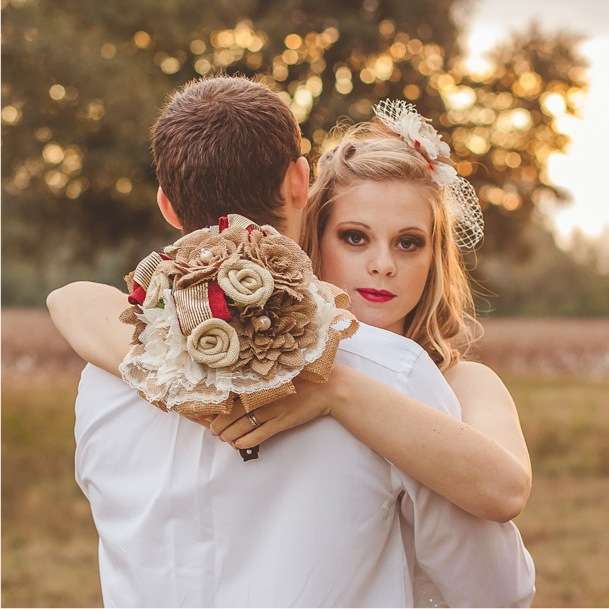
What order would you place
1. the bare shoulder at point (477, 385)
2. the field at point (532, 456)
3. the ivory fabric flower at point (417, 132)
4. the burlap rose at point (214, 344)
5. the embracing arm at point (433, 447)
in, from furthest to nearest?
the field at point (532, 456) < the ivory fabric flower at point (417, 132) < the bare shoulder at point (477, 385) < the embracing arm at point (433, 447) < the burlap rose at point (214, 344)

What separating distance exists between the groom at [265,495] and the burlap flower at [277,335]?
0.58 ft

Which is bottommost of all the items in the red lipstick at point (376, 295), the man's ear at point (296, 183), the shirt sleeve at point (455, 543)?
the shirt sleeve at point (455, 543)

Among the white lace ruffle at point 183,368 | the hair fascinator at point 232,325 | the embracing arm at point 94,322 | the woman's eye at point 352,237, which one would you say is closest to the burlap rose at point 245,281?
the hair fascinator at point 232,325

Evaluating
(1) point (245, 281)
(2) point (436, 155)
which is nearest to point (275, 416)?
(1) point (245, 281)

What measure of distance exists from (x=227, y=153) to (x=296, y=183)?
0.53ft

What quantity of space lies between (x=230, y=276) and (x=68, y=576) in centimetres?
841

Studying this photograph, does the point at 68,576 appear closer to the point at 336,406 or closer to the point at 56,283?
the point at 56,283

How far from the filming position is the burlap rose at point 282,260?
5.28ft

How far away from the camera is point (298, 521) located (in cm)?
170

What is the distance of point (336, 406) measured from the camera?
1.68 metres

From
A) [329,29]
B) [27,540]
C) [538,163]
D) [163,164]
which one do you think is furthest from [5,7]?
[163,164]

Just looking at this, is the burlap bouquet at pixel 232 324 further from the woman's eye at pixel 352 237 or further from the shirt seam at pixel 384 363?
the woman's eye at pixel 352 237

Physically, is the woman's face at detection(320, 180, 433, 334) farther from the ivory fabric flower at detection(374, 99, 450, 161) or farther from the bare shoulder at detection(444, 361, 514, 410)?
the bare shoulder at detection(444, 361, 514, 410)

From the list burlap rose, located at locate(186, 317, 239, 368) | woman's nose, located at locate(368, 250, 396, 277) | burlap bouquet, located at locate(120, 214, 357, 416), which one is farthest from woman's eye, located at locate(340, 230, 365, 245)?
burlap rose, located at locate(186, 317, 239, 368)
